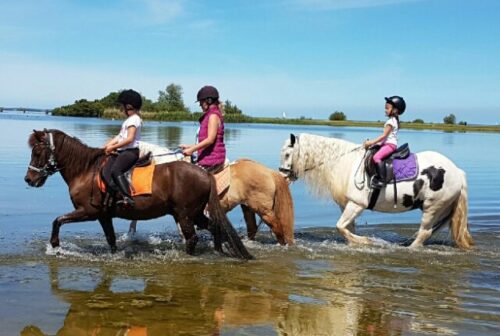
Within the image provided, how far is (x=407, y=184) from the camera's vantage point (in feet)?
29.8

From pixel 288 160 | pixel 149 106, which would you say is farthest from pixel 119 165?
pixel 149 106

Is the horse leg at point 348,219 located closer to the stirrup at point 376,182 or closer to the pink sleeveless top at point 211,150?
the stirrup at point 376,182

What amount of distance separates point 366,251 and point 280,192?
1.64 meters

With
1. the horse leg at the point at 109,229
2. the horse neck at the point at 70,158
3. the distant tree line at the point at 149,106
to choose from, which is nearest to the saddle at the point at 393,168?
the horse leg at the point at 109,229

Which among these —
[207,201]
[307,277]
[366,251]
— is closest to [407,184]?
[366,251]

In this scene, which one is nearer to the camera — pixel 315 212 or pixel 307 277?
pixel 307 277

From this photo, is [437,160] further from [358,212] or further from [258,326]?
[258,326]

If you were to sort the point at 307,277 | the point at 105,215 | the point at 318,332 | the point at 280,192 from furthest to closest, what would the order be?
1. the point at 280,192
2. the point at 105,215
3. the point at 307,277
4. the point at 318,332

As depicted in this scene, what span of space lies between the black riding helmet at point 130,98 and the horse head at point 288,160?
2921 millimetres

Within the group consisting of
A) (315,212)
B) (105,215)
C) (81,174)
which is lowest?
(315,212)

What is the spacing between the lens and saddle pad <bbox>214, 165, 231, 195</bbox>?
8336mm

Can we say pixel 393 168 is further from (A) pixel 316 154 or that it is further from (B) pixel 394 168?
(A) pixel 316 154

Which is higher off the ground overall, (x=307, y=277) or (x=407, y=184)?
(x=407, y=184)

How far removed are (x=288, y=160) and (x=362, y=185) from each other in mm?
1285
